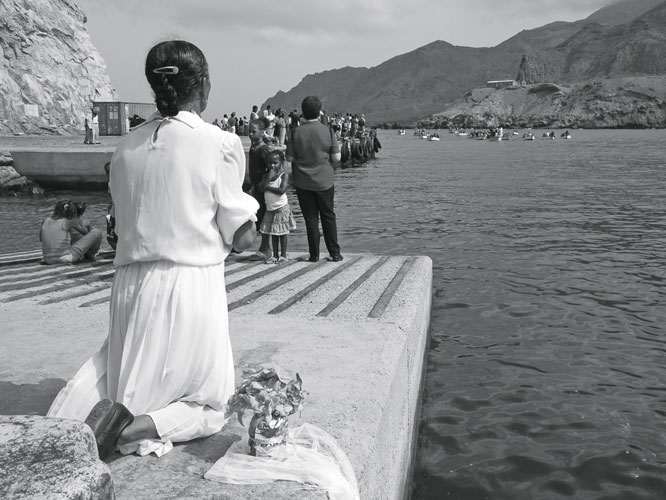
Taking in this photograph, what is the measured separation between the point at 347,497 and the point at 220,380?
82 cm

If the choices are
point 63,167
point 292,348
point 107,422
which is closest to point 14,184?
point 63,167

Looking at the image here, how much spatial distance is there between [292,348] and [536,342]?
374 centimetres

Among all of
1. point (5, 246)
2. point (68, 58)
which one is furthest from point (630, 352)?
point (68, 58)

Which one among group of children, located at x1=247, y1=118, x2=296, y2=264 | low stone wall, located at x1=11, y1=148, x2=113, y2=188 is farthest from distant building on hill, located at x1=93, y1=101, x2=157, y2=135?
group of children, located at x1=247, y1=118, x2=296, y2=264

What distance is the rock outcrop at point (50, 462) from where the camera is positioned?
1967 mm

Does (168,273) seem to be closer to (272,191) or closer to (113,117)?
(272,191)

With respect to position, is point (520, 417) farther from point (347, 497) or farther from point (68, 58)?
point (68, 58)

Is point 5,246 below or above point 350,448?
below

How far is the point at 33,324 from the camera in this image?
566 cm

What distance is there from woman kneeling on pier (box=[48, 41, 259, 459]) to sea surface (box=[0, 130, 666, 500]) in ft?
7.44

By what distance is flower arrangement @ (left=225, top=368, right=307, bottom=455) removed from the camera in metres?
2.80

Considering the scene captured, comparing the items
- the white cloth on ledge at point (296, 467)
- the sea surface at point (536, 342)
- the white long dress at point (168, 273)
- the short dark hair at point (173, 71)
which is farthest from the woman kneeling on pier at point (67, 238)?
the white cloth on ledge at point (296, 467)

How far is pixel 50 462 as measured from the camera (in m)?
2.11

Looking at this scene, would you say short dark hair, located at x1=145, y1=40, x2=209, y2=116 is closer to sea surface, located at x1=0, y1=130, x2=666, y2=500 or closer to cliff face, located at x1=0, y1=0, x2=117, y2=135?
sea surface, located at x1=0, y1=130, x2=666, y2=500
